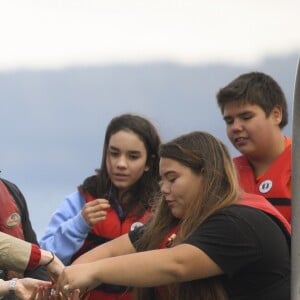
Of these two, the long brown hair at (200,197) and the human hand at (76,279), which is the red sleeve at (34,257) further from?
the human hand at (76,279)

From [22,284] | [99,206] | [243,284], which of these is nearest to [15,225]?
[99,206]

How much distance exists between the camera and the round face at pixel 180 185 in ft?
14.4

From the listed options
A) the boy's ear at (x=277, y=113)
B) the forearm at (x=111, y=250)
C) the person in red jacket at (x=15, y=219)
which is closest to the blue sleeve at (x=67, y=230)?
the person in red jacket at (x=15, y=219)

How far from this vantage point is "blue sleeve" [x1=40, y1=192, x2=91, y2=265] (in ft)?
19.6

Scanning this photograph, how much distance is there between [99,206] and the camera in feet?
19.1

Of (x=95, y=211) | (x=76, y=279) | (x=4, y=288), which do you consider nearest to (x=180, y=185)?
(x=76, y=279)

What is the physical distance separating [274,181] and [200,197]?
159cm

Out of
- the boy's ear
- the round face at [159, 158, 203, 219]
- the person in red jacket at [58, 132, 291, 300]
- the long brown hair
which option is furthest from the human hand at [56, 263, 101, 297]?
the boy's ear

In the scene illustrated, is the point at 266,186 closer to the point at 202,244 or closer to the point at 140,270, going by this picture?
the point at 202,244

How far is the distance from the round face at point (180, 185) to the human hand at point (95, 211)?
56.4 inches

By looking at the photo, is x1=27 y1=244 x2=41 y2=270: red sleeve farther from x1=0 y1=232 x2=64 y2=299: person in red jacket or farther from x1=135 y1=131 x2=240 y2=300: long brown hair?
x1=135 y1=131 x2=240 y2=300: long brown hair

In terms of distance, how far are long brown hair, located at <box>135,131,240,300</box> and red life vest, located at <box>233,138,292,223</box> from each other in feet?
4.16

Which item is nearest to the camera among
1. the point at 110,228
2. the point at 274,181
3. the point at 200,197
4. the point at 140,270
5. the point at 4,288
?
the point at 140,270

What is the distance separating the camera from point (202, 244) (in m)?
4.12
